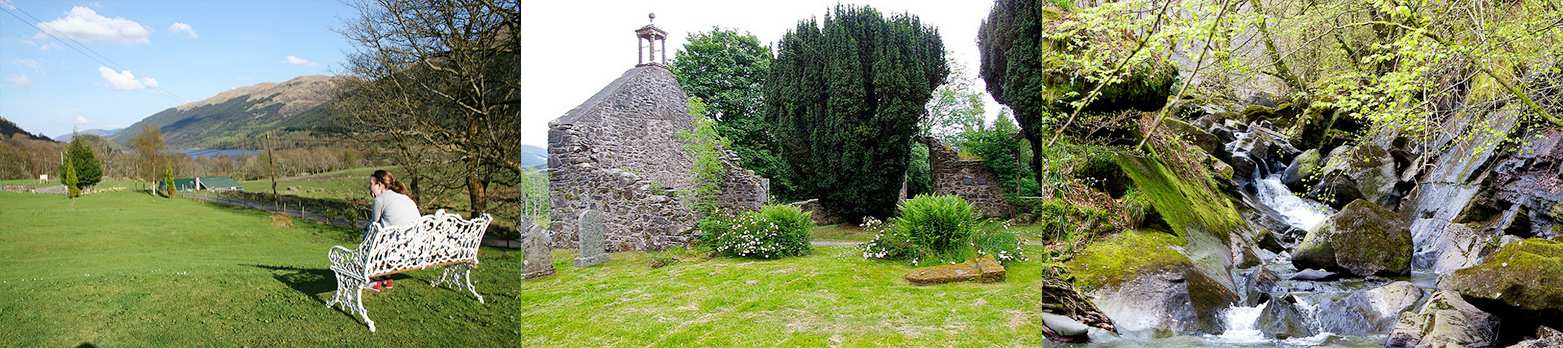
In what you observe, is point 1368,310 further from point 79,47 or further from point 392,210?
point 79,47

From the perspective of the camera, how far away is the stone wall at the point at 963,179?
431 centimetres

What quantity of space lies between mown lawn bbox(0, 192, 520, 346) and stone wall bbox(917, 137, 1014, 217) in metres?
2.67

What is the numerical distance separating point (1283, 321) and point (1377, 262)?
0.97 meters

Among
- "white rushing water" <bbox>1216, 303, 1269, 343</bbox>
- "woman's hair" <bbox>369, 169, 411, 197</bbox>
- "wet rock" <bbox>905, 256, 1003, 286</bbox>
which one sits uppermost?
"woman's hair" <bbox>369, 169, 411, 197</bbox>

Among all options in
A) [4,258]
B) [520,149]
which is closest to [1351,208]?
[520,149]

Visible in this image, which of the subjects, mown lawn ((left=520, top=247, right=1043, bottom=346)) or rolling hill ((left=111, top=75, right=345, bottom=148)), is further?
mown lawn ((left=520, top=247, right=1043, bottom=346))

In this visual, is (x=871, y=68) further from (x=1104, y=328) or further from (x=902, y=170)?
(x=1104, y=328)

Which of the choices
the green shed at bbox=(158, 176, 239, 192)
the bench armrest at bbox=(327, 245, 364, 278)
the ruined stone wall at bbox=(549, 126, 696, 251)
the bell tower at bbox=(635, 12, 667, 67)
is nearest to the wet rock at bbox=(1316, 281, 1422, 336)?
the ruined stone wall at bbox=(549, 126, 696, 251)

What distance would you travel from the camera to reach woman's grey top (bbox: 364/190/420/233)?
3408 mm

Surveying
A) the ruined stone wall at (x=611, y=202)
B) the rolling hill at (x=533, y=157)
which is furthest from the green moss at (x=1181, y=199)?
the rolling hill at (x=533, y=157)

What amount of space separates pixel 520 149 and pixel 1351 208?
214 inches

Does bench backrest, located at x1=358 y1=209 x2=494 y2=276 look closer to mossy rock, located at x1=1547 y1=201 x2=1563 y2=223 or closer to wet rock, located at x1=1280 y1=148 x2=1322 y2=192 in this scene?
wet rock, located at x1=1280 y1=148 x2=1322 y2=192

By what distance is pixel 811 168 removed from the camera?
430cm

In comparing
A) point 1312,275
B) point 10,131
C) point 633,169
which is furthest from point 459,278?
point 1312,275
